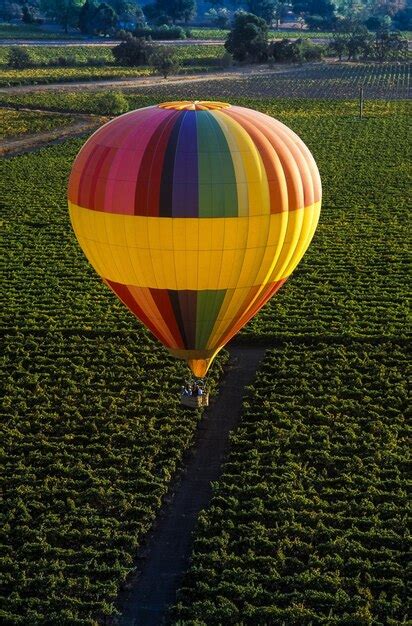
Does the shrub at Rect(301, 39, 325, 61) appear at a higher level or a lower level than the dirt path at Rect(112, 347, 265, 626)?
higher

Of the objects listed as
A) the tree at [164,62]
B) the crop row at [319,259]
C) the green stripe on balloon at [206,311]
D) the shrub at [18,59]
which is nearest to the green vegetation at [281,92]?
the tree at [164,62]

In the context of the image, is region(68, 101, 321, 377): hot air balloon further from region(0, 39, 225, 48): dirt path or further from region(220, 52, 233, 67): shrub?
region(0, 39, 225, 48): dirt path

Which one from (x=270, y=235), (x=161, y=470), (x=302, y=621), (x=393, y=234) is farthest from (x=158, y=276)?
(x=393, y=234)

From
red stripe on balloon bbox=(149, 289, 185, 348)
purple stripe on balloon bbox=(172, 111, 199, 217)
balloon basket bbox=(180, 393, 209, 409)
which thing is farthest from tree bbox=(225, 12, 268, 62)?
purple stripe on balloon bbox=(172, 111, 199, 217)

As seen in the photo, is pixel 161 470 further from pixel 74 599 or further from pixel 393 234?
pixel 393 234

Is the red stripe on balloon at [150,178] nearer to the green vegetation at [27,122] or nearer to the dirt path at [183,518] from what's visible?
the dirt path at [183,518]
